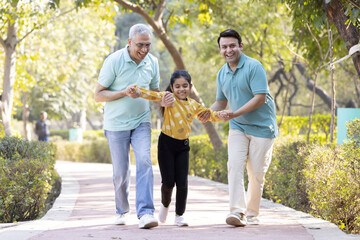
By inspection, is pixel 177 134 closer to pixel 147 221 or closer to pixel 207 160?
pixel 147 221

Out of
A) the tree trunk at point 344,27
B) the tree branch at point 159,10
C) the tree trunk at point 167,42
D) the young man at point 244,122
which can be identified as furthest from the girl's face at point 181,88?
the tree branch at point 159,10

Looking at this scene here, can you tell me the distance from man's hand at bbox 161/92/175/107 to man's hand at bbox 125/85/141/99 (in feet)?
0.87

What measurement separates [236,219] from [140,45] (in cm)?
184

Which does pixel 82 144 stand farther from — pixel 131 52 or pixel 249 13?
pixel 131 52

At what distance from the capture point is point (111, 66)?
5.77 metres

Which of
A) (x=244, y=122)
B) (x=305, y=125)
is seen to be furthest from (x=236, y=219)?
(x=305, y=125)

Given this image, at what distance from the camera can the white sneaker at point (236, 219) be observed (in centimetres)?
553

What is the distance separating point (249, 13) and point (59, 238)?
13200 mm

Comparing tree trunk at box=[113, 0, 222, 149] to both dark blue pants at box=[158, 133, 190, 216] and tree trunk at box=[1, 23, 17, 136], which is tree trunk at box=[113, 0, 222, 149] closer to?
tree trunk at box=[1, 23, 17, 136]

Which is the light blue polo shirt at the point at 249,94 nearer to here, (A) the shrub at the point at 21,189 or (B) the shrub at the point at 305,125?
(A) the shrub at the point at 21,189

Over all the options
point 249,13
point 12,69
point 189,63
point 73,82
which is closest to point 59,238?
point 12,69

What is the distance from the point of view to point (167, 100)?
222 inches

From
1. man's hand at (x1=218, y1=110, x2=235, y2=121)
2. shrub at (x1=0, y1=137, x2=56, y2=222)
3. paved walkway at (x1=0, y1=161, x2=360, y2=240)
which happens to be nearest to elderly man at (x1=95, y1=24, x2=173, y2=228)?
paved walkway at (x1=0, y1=161, x2=360, y2=240)

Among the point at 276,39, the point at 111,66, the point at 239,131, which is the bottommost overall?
the point at 239,131
